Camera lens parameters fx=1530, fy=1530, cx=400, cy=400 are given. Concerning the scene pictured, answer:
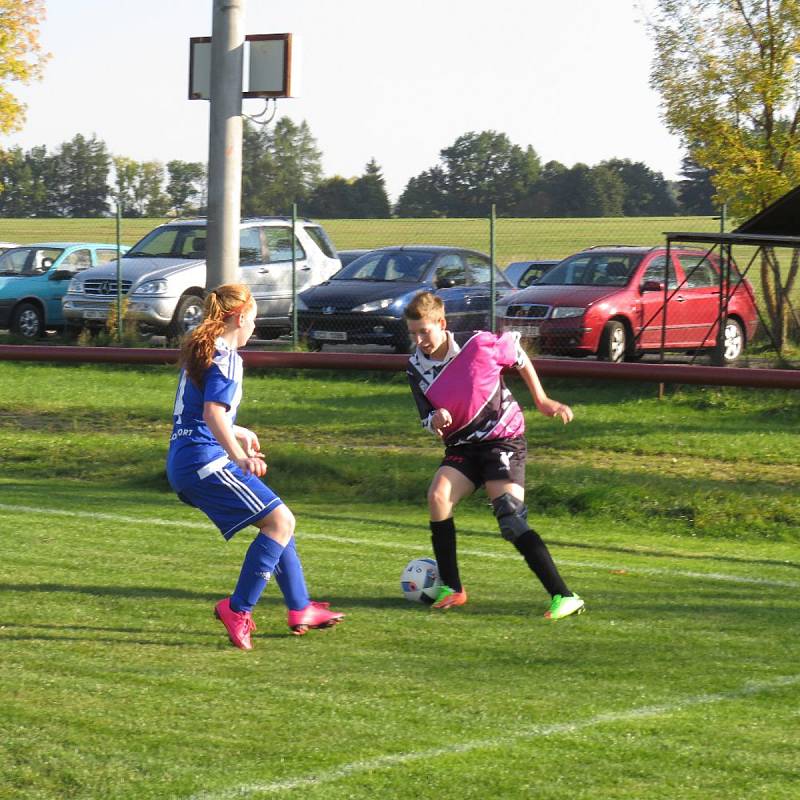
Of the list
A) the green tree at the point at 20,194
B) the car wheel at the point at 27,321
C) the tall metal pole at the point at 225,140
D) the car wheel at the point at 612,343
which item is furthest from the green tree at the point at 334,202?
the tall metal pole at the point at 225,140

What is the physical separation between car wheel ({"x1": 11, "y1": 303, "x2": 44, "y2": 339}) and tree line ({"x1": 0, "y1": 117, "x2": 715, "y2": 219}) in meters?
44.7

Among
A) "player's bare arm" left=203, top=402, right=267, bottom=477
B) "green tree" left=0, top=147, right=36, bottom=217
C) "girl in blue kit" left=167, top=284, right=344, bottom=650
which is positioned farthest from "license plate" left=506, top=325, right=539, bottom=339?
"green tree" left=0, top=147, right=36, bottom=217

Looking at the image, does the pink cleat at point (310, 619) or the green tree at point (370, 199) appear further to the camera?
the green tree at point (370, 199)

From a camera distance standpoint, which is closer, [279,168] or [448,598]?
[448,598]

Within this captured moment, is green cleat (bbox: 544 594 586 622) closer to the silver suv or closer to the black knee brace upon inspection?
the black knee brace

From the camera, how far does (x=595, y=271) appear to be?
2084 centimetres

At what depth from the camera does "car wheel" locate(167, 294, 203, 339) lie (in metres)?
21.9

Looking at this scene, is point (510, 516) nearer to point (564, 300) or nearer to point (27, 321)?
point (564, 300)

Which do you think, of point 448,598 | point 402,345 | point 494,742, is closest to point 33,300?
point 402,345

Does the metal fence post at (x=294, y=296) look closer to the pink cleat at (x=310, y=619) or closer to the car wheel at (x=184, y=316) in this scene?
the car wheel at (x=184, y=316)

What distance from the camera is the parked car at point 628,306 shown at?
64.3 ft

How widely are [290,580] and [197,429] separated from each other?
32.9 inches

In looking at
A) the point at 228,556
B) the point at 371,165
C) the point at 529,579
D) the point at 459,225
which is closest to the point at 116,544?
the point at 228,556

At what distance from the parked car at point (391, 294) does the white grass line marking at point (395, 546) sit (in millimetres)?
9994
